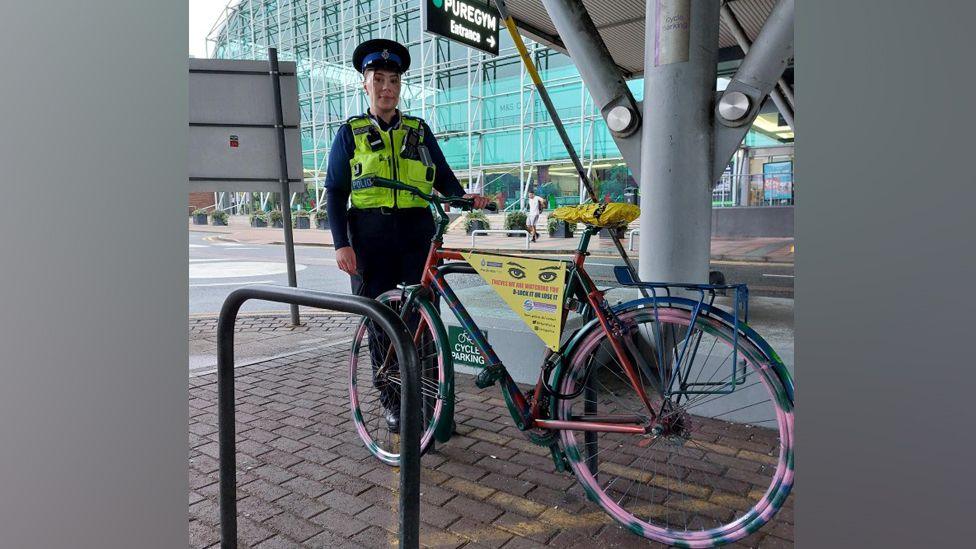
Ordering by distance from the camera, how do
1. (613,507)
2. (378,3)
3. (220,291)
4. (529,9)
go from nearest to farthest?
(613,507), (529,9), (220,291), (378,3)

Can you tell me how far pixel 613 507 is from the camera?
2680 mm

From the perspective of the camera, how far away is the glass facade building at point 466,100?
27.3 m

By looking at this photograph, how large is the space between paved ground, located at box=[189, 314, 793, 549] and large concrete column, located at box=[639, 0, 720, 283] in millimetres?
1197

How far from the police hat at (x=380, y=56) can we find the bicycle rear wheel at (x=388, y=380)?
119cm

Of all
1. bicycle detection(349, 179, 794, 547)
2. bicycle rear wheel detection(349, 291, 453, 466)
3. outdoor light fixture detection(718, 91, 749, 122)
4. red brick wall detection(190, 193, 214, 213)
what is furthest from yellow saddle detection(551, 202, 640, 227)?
red brick wall detection(190, 193, 214, 213)

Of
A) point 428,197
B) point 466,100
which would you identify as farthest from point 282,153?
point 466,100

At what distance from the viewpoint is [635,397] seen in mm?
2820

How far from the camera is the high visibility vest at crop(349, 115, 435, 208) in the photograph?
3449 mm

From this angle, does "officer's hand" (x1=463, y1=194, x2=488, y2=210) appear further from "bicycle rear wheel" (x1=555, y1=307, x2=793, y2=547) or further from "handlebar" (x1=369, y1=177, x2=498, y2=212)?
"bicycle rear wheel" (x1=555, y1=307, x2=793, y2=547)

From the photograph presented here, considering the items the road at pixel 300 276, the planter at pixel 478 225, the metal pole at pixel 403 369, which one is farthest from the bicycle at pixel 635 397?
the planter at pixel 478 225

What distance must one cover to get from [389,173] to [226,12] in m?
49.1

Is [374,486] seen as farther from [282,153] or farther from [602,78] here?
[282,153]
